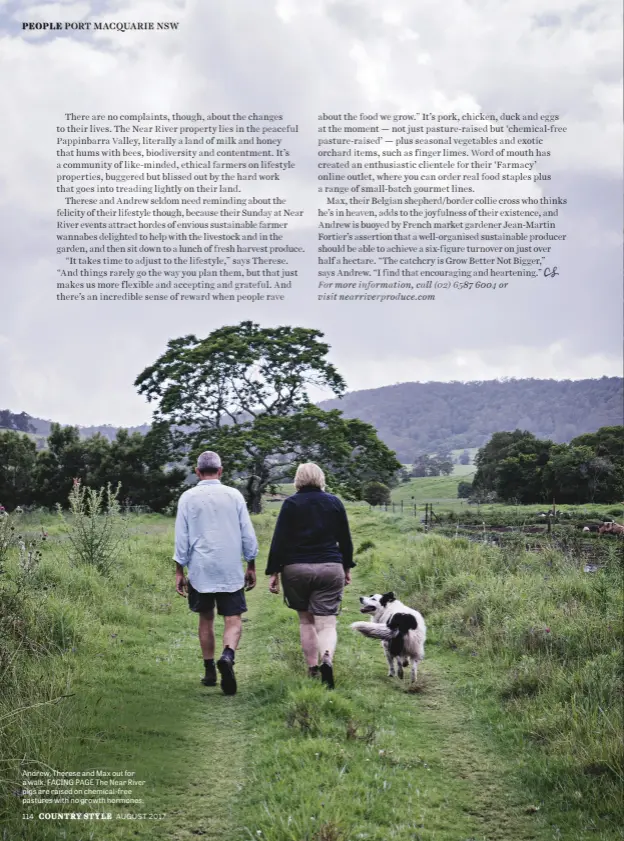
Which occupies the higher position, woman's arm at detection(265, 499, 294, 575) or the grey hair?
the grey hair

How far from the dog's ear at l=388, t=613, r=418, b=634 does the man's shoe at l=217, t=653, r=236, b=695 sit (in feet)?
5.89

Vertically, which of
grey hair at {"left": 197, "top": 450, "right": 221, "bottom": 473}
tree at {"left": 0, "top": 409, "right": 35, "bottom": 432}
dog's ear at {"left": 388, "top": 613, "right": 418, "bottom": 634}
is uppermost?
tree at {"left": 0, "top": 409, "right": 35, "bottom": 432}

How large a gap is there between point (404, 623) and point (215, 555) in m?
2.17

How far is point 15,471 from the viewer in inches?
1542

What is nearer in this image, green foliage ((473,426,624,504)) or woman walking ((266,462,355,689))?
woman walking ((266,462,355,689))

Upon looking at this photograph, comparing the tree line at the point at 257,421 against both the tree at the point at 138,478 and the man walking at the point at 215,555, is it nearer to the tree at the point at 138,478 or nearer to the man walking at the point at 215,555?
the tree at the point at 138,478

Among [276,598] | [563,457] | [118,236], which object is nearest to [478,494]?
[563,457]

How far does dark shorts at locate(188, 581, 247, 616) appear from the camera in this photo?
20.8 ft

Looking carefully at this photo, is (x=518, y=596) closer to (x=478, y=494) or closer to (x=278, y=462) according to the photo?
(x=278, y=462)

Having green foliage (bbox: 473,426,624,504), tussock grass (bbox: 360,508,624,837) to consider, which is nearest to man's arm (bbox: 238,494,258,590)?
tussock grass (bbox: 360,508,624,837)

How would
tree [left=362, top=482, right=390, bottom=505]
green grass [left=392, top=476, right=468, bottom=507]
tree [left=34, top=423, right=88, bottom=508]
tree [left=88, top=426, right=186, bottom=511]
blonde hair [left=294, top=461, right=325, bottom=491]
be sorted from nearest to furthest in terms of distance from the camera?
blonde hair [left=294, top=461, right=325, bottom=491] → tree [left=88, top=426, right=186, bottom=511] → tree [left=34, top=423, right=88, bottom=508] → tree [left=362, top=482, right=390, bottom=505] → green grass [left=392, top=476, right=468, bottom=507]

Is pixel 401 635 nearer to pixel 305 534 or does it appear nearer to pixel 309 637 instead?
pixel 309 637

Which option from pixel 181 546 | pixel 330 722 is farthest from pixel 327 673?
pixel 181 546

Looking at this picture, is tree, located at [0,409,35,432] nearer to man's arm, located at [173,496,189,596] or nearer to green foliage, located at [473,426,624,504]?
green foliage, located at [473,426,624,504]
